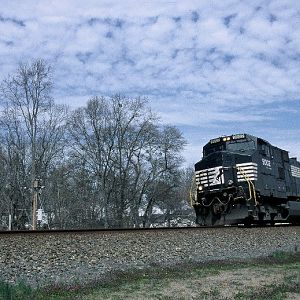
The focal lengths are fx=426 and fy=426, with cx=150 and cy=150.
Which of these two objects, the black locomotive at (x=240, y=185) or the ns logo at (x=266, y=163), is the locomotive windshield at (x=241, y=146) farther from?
the ns logo at (x=266, y=163)

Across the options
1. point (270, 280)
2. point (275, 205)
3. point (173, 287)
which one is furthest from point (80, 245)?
point (275, 205)

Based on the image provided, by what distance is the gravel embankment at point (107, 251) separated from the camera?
27.7 feet

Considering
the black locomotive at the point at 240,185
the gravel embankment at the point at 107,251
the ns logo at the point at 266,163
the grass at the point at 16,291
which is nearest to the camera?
the grass at the point at 16,291

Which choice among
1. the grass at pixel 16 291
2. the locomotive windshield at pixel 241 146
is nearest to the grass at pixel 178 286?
the grass at pixel 16 291

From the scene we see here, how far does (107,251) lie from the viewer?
1037 centimetres

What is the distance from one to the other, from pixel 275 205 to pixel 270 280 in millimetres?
13092

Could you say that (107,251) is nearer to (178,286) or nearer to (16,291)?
(178,286)

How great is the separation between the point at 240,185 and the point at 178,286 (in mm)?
11753

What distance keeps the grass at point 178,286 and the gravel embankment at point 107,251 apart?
595 millimetres

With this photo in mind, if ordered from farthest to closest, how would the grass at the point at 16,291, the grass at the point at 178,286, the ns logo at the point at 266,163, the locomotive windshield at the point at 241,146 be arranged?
the ns logo at the point at 266,163, the locomotive windshield at the point at 241,146, the grass at the point at 178,286, the grass at the point at 16,291

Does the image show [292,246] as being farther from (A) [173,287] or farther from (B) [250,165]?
(A) [173,287]

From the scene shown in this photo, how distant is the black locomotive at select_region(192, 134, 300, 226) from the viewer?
61.7ft

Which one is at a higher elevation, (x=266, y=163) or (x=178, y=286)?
(x=266, y=163)

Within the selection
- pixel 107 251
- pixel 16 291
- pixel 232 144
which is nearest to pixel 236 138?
pixel 232 144
